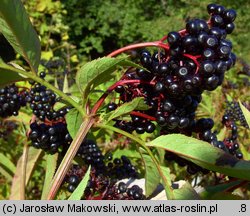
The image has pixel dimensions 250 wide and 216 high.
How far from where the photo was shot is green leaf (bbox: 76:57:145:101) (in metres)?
0.74

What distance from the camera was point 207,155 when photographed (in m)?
0.78

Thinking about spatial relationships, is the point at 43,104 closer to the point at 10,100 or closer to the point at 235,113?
the point at 10,100

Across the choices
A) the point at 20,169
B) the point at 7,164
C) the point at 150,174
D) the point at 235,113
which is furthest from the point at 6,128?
the point at 150,174

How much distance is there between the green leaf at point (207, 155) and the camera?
749 mm

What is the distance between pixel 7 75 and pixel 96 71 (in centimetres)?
17

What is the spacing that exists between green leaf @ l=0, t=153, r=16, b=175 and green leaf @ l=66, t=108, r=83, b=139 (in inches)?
38.4

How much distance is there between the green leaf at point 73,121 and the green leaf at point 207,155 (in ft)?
0.55

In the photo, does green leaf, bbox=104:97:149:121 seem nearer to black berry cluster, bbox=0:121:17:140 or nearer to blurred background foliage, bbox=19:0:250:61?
black berry cluster, bbox=0:121:17:140

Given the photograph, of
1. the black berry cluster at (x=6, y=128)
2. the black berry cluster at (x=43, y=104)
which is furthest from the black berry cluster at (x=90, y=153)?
the black berry cluster at (x=6, y=128)

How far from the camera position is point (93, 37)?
27.6ft

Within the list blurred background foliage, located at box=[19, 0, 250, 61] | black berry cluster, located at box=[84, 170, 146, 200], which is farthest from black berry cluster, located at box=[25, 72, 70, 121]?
blurred background foliage, located at box=[19, 0, 250, 61]

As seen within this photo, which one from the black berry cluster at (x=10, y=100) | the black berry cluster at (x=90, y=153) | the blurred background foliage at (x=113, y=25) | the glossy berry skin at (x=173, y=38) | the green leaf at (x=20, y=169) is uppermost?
the glossy berry skin at (x=173, y=38)

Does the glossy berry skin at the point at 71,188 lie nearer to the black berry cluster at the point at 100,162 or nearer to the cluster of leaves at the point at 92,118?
the black berry cluster at the point at 100,162

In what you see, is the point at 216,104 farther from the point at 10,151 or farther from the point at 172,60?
the point at 172,60
